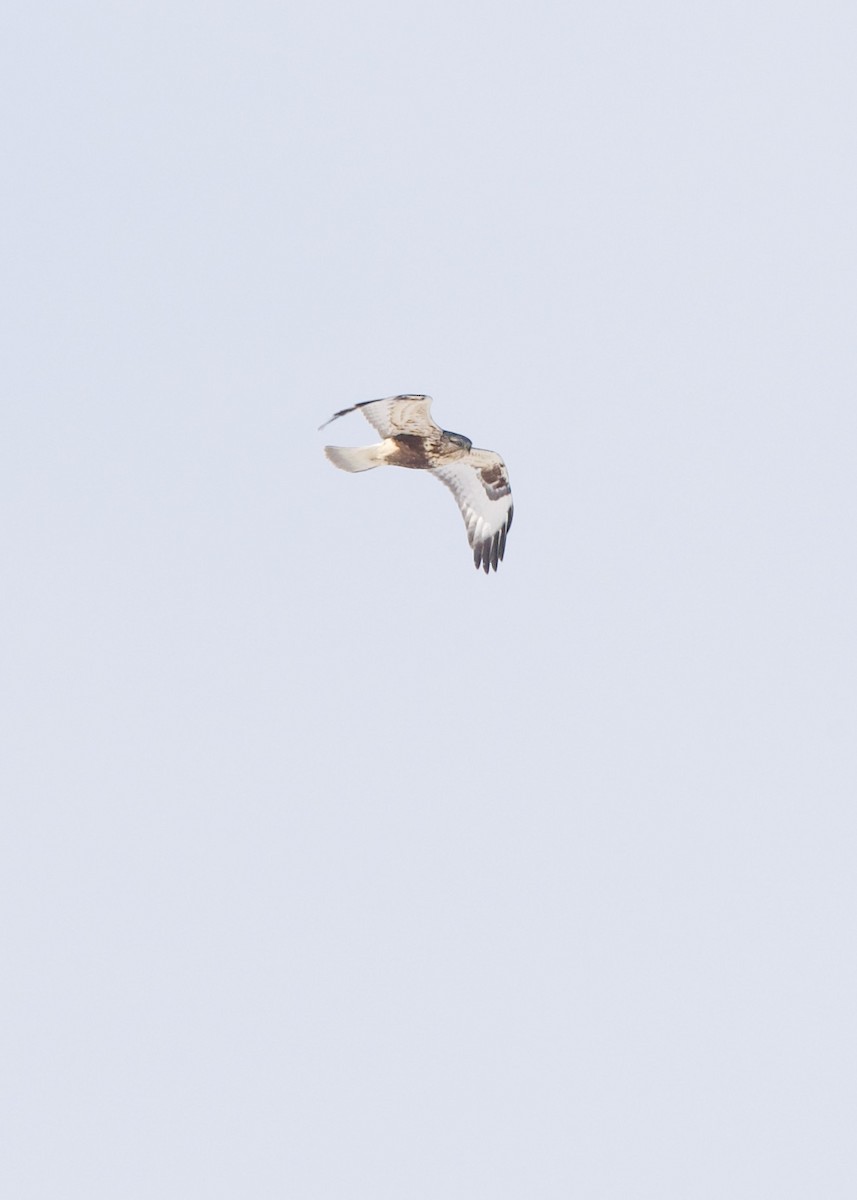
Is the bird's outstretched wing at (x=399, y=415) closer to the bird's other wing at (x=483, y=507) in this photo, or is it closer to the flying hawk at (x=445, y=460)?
the flying hawk at (x=445, y=460)

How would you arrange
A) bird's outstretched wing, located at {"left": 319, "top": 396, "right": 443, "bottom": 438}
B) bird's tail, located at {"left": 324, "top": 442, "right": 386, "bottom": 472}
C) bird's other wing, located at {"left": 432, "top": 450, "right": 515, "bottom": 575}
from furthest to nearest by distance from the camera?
bird's other wing, located at {"left": 432, "top": 450, "right": 515, "bottom": 575} < bird's tail, located at {"left": 324, "top": 442, "right": 386, "bottom": 472} < bird's outstretched wing, located at {"left": 319, "top": 396, "right": 443, "bottom": 438}

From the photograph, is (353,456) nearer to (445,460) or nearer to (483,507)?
(445,460)

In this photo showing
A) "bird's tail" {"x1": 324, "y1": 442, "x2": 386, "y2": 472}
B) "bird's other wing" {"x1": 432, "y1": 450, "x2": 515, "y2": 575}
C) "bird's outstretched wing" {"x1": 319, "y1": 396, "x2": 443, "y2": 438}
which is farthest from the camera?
"bird's other wing" {"x1": 432, "y1": 450, "x2": 515, "y2": 575}

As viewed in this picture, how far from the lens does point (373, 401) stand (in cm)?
2030

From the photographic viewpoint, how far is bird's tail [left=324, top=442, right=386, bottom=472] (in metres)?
21.7

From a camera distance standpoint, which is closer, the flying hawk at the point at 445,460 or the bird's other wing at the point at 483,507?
the flying hawk at the point at 445,460

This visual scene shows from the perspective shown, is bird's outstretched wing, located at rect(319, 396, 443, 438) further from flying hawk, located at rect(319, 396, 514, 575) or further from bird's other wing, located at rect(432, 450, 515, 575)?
bird's other wing, located at rect(432, 450, 515, 575)

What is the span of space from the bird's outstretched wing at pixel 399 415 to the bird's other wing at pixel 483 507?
105 inches

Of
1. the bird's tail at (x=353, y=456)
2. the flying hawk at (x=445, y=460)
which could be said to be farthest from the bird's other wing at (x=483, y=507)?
the bird's tail at (x=353, y=456)

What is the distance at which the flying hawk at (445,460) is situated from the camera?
68.6 ft

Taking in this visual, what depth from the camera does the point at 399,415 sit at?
20.9 metres

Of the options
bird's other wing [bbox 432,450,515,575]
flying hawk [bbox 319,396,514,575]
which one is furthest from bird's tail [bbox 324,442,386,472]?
bird's other wing [bbox 432,450,515,575]

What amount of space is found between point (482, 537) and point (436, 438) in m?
2.99

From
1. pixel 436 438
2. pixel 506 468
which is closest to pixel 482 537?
pixel 506 468
